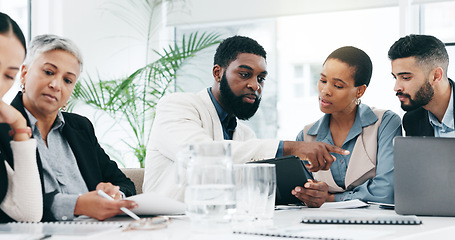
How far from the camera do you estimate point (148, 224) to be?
4.13 feet

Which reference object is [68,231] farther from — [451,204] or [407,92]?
[407,92]

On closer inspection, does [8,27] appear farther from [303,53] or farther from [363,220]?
[303,53]

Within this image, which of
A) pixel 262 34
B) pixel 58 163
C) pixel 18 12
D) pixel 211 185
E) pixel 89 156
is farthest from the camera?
pixel 262 34

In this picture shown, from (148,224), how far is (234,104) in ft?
4.43

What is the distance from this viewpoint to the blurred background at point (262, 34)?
3951 millimetres

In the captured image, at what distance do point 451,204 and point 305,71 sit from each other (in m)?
2.79

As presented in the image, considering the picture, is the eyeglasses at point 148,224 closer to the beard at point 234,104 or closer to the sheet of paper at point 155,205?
the sheet of paper at point 155,205

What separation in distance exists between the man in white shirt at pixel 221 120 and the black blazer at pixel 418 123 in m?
0.70

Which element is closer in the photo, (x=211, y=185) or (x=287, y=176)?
(x=211, y=185)

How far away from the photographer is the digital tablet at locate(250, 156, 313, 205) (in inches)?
69.6

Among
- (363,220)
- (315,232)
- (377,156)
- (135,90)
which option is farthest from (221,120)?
(135,90)

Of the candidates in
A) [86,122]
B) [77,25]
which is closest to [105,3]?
[77,25]

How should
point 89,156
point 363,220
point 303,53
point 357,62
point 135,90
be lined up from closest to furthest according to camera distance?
point 363,220
point 89,156
point 357,62
point 135,90
point 303,53

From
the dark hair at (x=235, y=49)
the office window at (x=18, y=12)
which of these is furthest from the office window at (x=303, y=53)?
the dark hair at (x=235, y=49)
